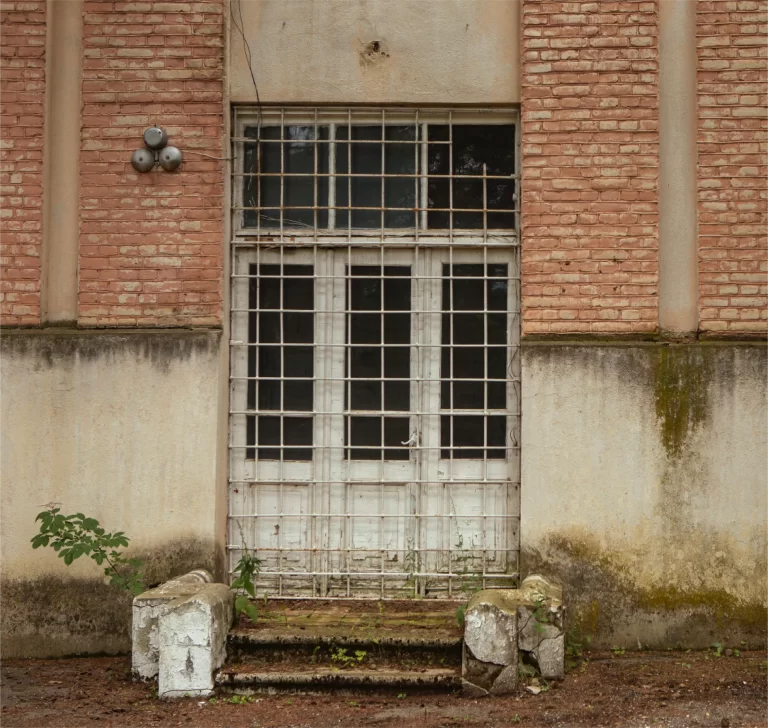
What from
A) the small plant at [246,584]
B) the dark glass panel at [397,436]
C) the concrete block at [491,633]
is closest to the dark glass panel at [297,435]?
the dark glass panel at [397,436]

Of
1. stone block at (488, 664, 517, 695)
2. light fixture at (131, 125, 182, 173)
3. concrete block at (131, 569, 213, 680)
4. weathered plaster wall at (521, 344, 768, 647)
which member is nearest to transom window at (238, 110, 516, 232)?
light fixture at (131, 125, 182, 173)

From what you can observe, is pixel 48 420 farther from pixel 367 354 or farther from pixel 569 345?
pixel 569 345

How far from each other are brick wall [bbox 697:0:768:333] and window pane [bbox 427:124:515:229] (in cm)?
124

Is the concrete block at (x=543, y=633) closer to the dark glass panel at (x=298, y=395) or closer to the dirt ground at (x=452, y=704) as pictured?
the dirt ground at (x=452, y=704)

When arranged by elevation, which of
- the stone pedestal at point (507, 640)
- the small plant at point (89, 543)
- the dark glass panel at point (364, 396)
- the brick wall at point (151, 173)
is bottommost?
the stone pedestal at point (507, 640)

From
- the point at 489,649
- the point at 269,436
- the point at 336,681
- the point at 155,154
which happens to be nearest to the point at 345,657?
the point at 336,681

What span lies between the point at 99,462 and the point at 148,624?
1.27 meters

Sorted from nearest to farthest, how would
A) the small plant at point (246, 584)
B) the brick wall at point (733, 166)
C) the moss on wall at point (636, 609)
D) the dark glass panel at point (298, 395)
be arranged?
the small plant at point (246, 584) < the moss on wall at point (636, 609) < the brick wall at point (733, 166) < the dark glass panel at point (298, 395)

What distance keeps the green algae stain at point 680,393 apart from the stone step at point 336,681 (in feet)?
6.54

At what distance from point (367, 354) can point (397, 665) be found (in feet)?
6.64

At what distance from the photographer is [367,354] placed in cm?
633

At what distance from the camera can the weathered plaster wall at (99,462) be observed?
599 centimetres

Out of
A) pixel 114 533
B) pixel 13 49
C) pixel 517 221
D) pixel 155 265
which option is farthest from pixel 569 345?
pixel 13 49

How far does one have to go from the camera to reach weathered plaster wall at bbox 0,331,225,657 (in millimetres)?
5992
